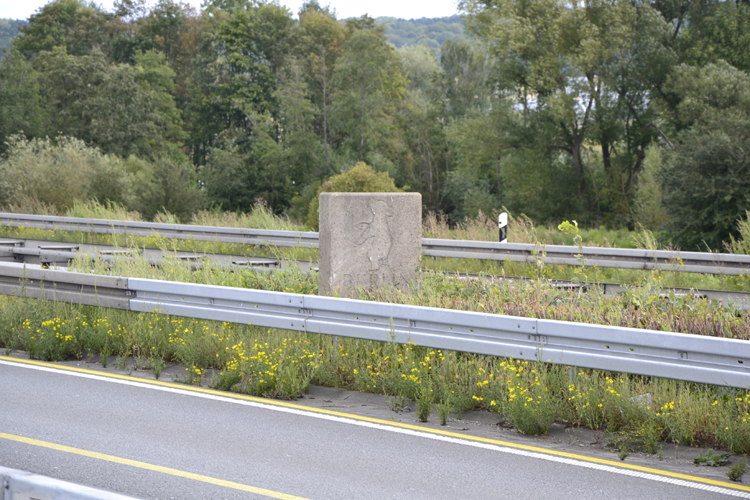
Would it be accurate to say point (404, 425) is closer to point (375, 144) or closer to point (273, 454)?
point (273, 454)

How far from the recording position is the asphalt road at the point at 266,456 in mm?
4723

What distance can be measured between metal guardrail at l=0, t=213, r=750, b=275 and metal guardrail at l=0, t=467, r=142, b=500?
6.64 metres

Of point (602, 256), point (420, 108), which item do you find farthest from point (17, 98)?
point (602, 256)

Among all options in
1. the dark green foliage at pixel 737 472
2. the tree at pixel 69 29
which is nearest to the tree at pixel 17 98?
the tree at pixel 69 29

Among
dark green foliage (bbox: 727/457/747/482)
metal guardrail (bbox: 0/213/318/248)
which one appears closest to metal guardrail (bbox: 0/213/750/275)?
metal guardrail (bbox: 0/213/318/248)

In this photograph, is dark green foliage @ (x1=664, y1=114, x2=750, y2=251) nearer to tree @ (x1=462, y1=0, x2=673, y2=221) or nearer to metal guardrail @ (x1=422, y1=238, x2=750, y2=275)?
metal guardrail @ (x1=422, y1=238, x2=750, y2=275)

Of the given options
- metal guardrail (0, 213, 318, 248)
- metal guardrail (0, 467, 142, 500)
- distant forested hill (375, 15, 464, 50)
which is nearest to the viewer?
metal guardrail (0, 467, 142, 500)

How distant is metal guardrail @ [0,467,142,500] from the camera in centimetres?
251

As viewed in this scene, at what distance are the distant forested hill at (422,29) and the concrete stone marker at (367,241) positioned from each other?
6241 inches

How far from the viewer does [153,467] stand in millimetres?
5086

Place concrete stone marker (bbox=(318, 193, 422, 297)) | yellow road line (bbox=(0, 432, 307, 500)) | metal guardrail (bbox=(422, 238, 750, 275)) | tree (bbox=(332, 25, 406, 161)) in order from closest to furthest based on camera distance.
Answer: yellow road line (bbox=(0, 432, 307, 500)) < concrete stone marker (bbox=(318, 193, 422, 297)) < metal guardrail (bbox=(422, 238, 750, 275)) < tree (bbox=(332, 25, 406, 161))

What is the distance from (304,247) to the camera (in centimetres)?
1644

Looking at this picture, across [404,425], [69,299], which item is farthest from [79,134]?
[404,425]

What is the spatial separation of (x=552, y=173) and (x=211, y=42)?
46.0 m
